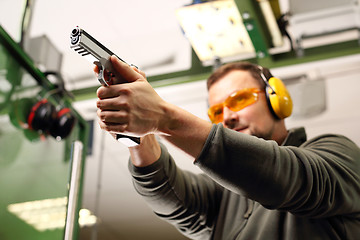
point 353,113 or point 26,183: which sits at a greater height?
point 26,183

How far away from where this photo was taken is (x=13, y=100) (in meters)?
2.27

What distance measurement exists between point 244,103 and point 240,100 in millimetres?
19

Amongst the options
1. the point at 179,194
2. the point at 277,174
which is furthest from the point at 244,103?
the point at 277,174

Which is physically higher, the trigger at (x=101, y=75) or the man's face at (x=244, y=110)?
the trigger at (x=101, y=75)

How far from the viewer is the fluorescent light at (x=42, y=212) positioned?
85.0 inches

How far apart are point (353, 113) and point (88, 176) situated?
8.41ft

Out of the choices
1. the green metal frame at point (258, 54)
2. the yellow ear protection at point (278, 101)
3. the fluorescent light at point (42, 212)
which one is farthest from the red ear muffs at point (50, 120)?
the yellow ear protection at point (278, 101)

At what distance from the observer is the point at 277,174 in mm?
1043

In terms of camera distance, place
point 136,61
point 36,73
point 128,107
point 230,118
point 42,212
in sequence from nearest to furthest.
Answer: point 128,107
point 230,118
point 42,212
point 36,73
point 136,61

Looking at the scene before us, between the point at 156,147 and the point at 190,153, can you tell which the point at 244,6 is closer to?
the point at 156,147

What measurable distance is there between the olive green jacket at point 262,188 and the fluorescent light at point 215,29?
0.98 m

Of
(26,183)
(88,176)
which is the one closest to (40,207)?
(26,183)

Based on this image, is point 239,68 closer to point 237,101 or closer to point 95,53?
point 237,101

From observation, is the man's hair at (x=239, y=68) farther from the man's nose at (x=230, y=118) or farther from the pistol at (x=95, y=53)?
the pistol at (x=95, y=53)
